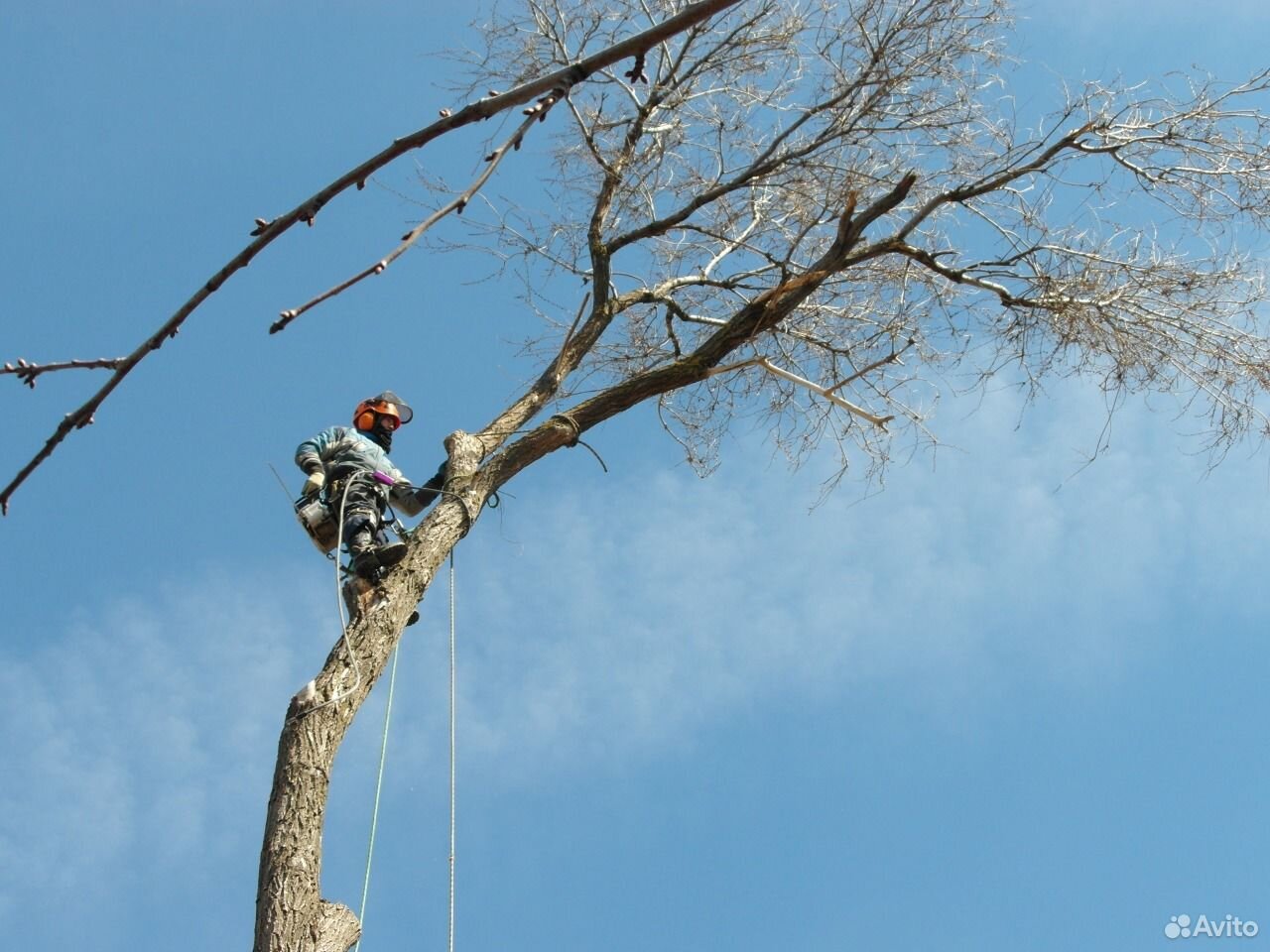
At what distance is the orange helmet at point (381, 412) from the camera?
6676 millimetres

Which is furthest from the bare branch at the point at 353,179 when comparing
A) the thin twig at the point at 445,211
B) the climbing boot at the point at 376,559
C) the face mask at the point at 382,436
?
the face mask at the point at 382,436

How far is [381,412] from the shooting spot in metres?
6.69

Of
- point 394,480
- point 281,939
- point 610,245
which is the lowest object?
point 281,939

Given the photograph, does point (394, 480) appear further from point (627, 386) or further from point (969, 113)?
point (969, 113)

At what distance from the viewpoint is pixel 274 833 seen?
13.9 feet

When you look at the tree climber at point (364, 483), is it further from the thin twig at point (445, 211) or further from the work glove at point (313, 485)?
the thin twig at point (445, 211)

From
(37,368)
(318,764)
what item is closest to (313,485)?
(318,764)

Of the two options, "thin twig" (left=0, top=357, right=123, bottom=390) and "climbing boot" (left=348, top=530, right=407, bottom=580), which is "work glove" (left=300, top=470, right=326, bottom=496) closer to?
"climbing boot" (left=348, top=530, right=407, bottom=580)

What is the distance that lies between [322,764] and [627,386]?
216 cm

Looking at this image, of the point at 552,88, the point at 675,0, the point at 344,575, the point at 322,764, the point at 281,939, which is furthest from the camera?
the point at 675,0

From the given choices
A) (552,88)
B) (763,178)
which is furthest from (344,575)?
(552,88)

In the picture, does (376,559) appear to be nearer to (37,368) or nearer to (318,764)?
(318,764)

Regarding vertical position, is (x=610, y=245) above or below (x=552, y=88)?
above

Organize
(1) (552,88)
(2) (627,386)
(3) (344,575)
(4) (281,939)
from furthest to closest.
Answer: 1. (2) (627,386)
2. (3) (344,575)
3. (4) (281,939)
4. (1) (552,88)
